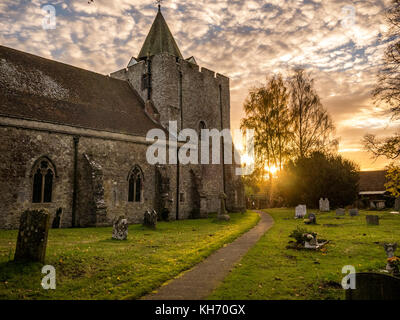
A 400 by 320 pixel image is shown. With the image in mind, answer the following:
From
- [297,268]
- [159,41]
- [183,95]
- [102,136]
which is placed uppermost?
[159,41]

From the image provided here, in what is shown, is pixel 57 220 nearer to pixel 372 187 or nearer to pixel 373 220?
pixel 373 220

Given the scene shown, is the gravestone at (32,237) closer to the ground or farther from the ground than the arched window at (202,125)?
closer to the ground

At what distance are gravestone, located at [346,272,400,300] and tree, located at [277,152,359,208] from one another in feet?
88.6

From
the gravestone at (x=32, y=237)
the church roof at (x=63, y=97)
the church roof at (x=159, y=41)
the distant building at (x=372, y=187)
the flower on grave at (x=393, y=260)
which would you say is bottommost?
the flower on grave at (x=393, y=260)

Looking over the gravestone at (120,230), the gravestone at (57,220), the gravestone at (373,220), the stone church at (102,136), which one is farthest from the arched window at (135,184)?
the gravestone at (373,220)

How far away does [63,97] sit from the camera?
57.1 ft

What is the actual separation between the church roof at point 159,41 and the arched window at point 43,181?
45.8ft

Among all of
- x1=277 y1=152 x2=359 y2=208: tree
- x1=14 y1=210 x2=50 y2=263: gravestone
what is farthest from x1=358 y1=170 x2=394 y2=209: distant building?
x1=14 y1=210 x2=50 y2=263: gravestone

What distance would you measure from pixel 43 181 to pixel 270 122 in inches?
940

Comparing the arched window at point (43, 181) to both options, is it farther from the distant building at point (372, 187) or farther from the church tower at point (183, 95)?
the distant building at point (372, 187)

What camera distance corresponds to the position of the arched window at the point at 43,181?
568 inches

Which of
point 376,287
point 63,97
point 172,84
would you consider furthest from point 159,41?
point 376,287

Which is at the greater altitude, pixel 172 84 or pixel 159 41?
pixel 159 41

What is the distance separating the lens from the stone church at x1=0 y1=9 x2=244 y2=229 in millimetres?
14203
